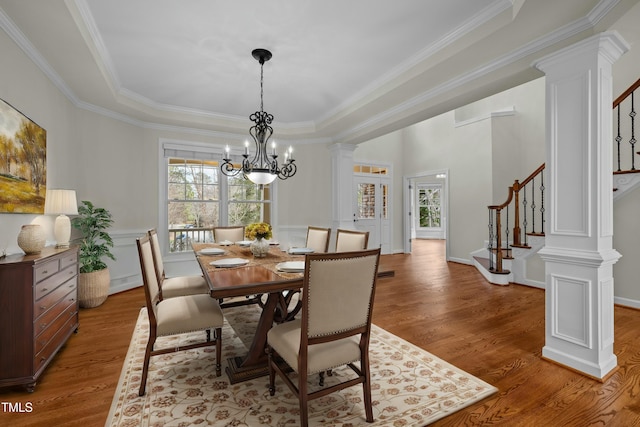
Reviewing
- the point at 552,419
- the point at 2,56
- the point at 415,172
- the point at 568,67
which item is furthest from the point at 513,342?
the point at 415,172

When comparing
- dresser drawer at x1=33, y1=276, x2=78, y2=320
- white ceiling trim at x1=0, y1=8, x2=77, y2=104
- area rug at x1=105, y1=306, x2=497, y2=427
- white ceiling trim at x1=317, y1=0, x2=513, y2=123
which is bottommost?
area rug at x1=105, y1=306, x2=497, y2=427

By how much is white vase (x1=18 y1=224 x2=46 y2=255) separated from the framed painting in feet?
0.68

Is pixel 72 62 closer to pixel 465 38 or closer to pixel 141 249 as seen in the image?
pixel 141 249

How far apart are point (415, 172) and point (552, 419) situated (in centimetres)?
665

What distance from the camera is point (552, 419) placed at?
1.78 metres

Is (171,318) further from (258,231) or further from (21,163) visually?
(21,163)

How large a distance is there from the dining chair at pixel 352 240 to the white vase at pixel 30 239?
8.38 feet

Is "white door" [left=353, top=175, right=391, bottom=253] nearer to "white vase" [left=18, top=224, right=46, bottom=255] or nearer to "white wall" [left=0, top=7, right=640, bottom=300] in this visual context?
"white wall" [left=0, top=7, right=640, bottom=300]

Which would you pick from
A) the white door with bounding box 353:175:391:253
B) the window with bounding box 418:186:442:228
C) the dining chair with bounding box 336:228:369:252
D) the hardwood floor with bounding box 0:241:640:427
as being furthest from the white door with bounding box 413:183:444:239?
the dining chair with bounding box 336:228:369:252

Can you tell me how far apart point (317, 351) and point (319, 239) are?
2104 millimetres

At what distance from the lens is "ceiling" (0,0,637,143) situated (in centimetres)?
236

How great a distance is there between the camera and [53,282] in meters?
2.45

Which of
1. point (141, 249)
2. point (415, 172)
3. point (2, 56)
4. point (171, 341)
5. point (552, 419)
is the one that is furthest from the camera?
point (415, 172)

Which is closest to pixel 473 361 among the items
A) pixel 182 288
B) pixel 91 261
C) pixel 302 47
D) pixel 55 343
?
pixel 182 288
